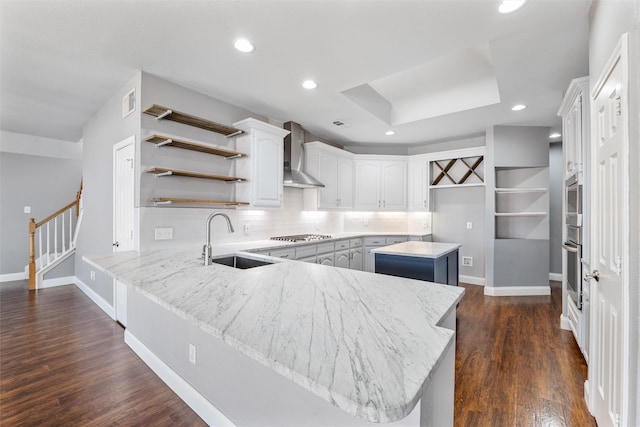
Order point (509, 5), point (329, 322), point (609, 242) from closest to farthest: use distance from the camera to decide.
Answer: point (329, 322)
point (609, 242)
point (509, 5)

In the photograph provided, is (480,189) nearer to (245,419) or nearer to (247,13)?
(247,13)

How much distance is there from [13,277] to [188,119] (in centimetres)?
503

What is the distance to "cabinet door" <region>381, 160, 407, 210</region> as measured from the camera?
548 centimetres

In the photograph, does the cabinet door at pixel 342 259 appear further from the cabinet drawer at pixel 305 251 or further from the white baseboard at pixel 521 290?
the white baseboard at pixel 521 290

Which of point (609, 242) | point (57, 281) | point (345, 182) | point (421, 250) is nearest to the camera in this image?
point (609, 242)

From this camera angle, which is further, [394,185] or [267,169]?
[394,185]

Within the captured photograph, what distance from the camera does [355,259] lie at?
15.8 ft

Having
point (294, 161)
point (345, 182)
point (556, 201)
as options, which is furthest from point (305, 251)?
point (556, 201)

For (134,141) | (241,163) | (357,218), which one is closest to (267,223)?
(241,163)

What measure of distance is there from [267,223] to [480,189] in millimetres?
3743

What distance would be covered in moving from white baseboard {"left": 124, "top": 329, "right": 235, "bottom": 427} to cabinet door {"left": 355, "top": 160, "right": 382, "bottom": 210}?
3.88 metres

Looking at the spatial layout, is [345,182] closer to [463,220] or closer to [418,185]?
[418,185]

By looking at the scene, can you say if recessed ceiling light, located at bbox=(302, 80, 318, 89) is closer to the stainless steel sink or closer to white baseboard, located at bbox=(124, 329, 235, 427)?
the stainless steel sink

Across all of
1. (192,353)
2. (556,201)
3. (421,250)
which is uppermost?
(556,201)
